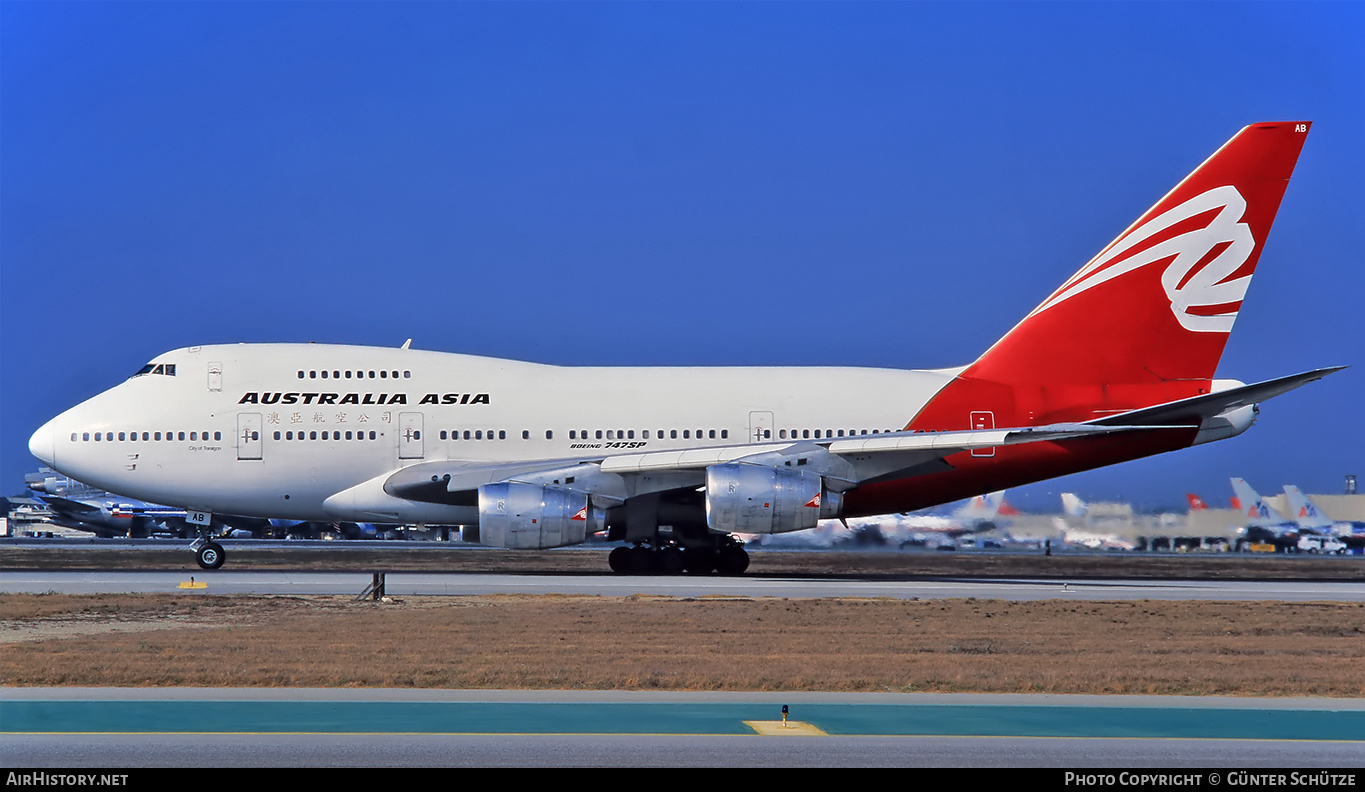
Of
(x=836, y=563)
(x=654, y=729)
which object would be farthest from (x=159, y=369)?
(x=654, y=729)

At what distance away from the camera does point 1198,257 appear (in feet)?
93.5

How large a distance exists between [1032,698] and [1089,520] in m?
21.6

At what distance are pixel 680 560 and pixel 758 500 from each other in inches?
141

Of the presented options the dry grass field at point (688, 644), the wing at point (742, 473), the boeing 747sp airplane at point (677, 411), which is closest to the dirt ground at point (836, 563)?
the boeing 747sp airplane at point (677, 411)

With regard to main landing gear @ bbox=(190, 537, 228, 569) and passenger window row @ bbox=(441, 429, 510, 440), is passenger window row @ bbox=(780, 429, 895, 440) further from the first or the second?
main landing gear @ bbox=(190, 537, 228, 569)

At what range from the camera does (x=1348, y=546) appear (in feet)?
141

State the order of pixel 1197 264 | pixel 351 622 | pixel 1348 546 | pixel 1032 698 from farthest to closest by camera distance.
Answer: pixel 1348 546 → pixel 1197 264 → pixel 351 622 → pixel 1032 698

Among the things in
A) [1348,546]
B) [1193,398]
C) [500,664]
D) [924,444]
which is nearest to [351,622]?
[500,664]

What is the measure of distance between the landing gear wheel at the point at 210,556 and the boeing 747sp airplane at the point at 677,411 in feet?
0.12

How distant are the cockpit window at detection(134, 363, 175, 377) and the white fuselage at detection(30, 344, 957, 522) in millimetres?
67

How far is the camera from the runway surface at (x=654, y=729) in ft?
29.1

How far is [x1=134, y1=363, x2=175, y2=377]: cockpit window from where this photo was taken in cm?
2955

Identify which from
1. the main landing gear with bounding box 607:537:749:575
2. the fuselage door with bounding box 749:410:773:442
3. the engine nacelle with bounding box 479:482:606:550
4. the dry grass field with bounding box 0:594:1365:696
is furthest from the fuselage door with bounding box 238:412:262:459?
the fuselage door with bounding box 749:410:773:442
